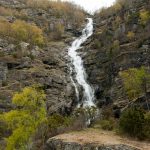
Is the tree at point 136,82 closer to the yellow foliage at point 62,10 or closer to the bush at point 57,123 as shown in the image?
the bush at point 57,123

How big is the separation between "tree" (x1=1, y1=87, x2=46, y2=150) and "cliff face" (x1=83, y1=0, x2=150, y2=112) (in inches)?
777

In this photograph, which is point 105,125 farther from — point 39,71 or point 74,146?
point 39,71

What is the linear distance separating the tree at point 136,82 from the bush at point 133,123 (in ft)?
44.2

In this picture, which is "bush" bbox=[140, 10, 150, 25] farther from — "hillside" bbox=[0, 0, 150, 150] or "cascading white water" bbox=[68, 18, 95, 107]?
"cascading white water" bbox=[68, 18, 95, 107]

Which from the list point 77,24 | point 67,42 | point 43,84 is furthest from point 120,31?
point 77,24

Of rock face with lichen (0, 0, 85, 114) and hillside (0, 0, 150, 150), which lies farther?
rock face with lichen (0, 0, 85, 114)

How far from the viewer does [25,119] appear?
45.1 meters

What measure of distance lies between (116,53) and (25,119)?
45646mm

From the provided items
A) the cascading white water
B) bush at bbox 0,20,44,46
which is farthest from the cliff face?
bush at bbox 0,20,44,46

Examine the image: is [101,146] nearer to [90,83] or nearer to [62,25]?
[90,83]

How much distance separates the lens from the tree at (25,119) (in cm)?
4472

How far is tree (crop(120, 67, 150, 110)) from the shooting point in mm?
60756

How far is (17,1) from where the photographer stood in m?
163

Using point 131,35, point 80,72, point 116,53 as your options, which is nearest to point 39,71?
point 80,72
